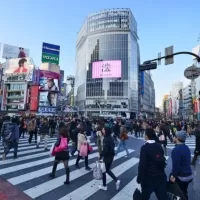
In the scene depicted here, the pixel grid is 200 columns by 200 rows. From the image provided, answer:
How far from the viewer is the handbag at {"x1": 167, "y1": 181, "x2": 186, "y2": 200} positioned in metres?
3.68

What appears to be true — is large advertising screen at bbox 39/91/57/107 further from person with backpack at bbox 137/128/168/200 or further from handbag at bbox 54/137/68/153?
person with backpack at bbox 137/128/168/200

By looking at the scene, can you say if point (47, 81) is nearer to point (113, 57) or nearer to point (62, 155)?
point (62, 155)

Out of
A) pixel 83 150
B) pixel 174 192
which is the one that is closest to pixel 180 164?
pixel 174 192

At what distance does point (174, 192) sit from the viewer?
3.77m

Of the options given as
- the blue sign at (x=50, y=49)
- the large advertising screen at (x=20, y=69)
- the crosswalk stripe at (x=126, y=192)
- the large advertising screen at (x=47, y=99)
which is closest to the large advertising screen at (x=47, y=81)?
the large advertising screen at (x=47, y=99)

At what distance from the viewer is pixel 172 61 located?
855 centimetres

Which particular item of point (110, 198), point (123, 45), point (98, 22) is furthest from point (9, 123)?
point (98, 22)

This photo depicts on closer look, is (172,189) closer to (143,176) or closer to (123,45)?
(143,176)

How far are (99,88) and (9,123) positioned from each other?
A: 76.8 m

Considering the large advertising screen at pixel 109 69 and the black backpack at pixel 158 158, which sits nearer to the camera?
the black backpack at pixel 158 158

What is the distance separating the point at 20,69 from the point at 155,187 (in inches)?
2880

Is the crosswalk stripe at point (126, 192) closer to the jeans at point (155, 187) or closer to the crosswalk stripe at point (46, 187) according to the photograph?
the crosswalk stripe at point (46, 187)

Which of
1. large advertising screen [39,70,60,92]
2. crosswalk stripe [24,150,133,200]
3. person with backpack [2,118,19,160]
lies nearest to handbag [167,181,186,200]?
crosswalk stripe [24,150,133,200]

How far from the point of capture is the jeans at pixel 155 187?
3.74 metres
